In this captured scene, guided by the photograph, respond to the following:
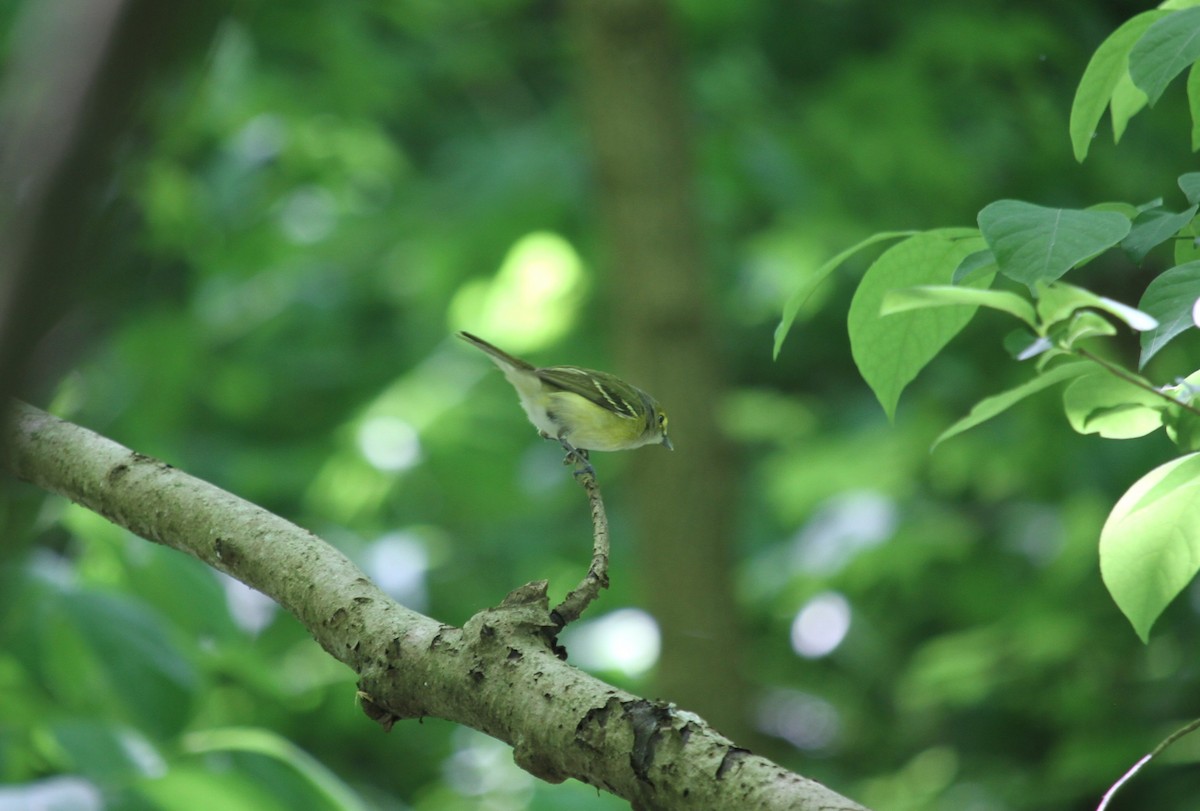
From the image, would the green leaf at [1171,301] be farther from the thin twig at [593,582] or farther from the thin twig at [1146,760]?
the thin twig at [593,582]

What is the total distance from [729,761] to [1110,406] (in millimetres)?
450

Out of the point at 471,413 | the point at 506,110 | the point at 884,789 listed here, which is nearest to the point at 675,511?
the point at 471,413

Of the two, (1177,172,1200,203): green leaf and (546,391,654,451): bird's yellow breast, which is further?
(546,391,654,451): bird's yellow breast

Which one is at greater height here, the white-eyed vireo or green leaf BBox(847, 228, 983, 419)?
the white-eyed vireo

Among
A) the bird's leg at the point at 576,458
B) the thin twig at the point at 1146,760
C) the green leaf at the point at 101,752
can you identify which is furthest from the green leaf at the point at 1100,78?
the green leaf at the point at 101,752

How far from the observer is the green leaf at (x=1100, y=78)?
130cm

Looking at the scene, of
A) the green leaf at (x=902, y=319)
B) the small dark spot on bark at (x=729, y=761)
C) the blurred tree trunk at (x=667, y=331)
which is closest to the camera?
the small dark spot on bark at (x=729, y=761)

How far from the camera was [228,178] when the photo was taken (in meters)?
6.31

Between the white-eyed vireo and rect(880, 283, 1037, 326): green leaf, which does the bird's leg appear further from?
rect(880, 283, 1037, 326): green leaf

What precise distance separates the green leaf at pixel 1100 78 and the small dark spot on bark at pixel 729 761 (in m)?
0.75

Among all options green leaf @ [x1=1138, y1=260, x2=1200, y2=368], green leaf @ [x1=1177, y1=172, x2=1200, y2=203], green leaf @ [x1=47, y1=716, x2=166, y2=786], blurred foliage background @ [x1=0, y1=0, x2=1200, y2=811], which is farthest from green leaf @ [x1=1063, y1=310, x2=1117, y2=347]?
blurred foliage background @ [x1=0, y1=0, x2=1200, y2=811]

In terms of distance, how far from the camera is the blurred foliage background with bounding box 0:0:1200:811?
174 inches

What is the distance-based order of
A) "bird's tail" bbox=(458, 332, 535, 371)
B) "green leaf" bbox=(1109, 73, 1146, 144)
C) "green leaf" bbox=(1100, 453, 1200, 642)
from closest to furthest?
1. "green leaf" bbox=(1100, 453, 1200, 642)
2. "green leaf" bbox=(1109, 73, 1146, 144)
3. "bird's tail" bbox=(458, 332, 535, 371)

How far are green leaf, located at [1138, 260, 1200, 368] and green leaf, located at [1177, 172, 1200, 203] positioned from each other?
7 centimetres
